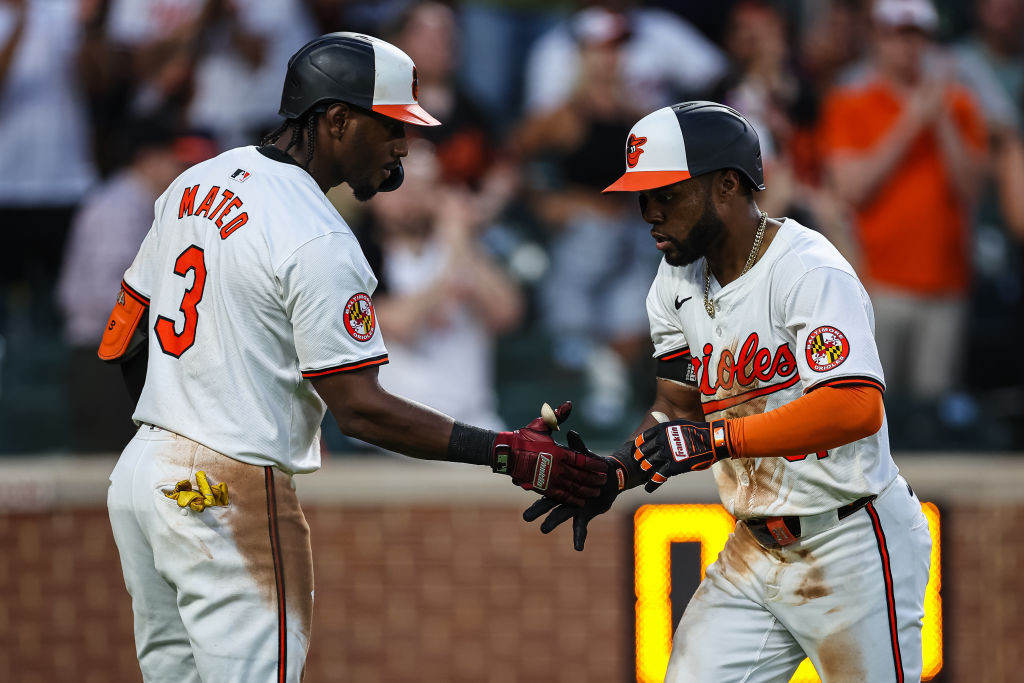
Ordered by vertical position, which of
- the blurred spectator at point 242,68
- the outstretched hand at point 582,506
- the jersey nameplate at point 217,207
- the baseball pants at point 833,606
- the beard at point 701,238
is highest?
the blurred spectator at point 242,68

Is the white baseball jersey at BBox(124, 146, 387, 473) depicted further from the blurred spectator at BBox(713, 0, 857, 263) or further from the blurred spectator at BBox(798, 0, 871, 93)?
the blurred spectator at BBox(798, 0, 871, 93)

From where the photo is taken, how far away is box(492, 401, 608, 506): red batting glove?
11.9 ft

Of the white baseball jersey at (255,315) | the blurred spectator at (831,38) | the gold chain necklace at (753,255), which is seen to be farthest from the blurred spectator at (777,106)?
the white baseball jersey at (255,315)

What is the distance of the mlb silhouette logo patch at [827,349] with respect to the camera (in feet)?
11.0

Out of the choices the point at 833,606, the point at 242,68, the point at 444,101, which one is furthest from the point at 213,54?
the point at 833,606

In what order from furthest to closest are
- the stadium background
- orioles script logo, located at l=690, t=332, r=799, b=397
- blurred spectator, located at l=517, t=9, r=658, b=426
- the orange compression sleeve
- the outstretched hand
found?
blurred spectator, located at l=517, t=9, r=658, b=426 → the stadium background → the outstretched hand → orioles script logo, located at l=690, t=332, r=799, b=397 → the orange compression sleeve

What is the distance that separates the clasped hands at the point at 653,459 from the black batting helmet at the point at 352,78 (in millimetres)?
1046

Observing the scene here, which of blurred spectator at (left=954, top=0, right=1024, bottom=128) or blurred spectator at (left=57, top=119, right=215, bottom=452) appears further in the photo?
blurred spectator at (left=954, top=0, right=1024, bottom=128)

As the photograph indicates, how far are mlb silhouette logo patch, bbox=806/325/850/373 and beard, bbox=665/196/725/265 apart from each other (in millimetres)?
430

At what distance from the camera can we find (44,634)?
621 centimetres

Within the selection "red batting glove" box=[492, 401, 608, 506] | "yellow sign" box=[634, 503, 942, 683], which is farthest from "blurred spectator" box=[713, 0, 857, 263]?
"red batting glove" box=[492, 401, 608, 506]

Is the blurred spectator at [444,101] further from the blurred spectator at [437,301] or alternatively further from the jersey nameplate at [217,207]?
the jersey nameplate at [217,207]

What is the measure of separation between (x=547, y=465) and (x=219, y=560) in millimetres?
916

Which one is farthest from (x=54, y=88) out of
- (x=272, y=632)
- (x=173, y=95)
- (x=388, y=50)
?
(x=272, y=632)
